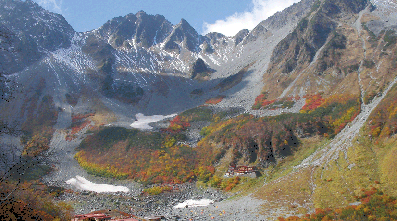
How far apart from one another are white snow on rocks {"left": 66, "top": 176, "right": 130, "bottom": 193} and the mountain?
2235 millimetres

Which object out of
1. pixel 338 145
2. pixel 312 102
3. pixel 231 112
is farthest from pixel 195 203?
pixel 231 112

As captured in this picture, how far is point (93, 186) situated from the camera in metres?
51.3

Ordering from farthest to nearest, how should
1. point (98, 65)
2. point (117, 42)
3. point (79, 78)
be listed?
1. point (117, 42)
2. point (98, 65)
3. point (79, 78)

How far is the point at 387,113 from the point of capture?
3797 cm

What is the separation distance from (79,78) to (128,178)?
102m

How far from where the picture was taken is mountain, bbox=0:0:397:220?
3139 centimetres

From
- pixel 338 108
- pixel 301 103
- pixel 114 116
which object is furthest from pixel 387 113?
pixel 114 116

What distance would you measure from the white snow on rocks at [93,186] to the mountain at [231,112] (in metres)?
2.24

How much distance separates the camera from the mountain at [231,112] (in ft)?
103

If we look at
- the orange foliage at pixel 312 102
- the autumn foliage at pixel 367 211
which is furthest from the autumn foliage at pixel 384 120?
the orange foliage at pixel 312 102

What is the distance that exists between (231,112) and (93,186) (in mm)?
49394

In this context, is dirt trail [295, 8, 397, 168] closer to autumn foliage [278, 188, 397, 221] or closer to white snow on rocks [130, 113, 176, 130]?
autumn foliage [278, 188, 397, 221]

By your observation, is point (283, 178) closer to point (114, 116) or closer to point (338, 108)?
point (338, 108)

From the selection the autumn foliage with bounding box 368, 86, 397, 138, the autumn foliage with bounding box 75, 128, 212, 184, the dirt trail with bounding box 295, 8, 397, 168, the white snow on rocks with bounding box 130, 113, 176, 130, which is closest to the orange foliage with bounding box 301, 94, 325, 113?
the dirt trail with bounding box 295, 8, 397, 168
